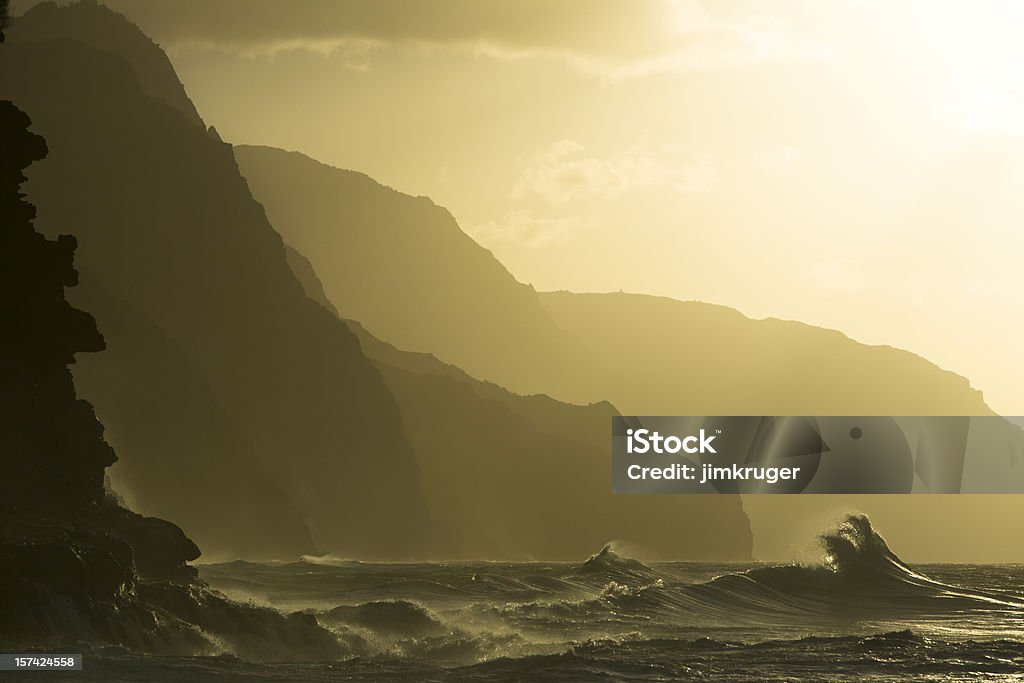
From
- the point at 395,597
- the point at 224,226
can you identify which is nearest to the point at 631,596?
the point at 395,597

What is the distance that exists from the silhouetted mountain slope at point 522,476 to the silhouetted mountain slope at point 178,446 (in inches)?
672

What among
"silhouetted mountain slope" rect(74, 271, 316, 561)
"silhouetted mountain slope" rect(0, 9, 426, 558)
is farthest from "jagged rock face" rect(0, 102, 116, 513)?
"silhouetted mountain slope" rect(0, 9, 426, 558)

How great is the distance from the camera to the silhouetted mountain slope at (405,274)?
4072 inches

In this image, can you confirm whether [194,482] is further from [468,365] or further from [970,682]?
[970,682]

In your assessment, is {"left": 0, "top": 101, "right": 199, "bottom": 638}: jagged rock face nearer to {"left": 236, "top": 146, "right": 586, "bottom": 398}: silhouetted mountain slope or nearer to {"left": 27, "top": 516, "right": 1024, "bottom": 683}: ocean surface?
{"left": 27, "top": 516, "right": 1024, "bottom": 683}: ocean surface

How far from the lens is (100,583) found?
22250 millimetres

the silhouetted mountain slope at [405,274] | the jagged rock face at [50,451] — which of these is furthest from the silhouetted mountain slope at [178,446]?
the jagged rock face at [50,451]

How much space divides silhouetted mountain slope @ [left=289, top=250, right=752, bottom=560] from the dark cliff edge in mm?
61929

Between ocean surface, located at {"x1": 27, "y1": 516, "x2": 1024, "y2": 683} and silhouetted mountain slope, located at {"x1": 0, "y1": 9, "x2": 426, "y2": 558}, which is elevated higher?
silhouetted mountain slope, located at {"x1": 0, "y1": 9, "x2": 426, "y2": 558}

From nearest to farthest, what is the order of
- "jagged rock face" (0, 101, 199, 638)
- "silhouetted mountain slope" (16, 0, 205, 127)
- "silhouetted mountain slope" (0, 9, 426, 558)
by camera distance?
"jagged rock face" (0, 101, 199, 638)
"silhouetted mountain slope" (0, 9, 426, 558)
"silhouetted mountain slope" (16, 0, 205, 127)

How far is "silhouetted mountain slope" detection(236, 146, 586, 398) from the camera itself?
10344cm

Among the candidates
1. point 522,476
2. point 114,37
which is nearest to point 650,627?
point 522,476

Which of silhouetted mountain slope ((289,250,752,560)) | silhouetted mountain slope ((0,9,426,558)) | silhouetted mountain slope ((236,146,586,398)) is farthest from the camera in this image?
silhouetted mountain slope ((236,146,586,398))

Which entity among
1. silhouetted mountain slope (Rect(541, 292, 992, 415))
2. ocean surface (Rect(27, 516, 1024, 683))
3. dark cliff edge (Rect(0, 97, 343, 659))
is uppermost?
silhouetted mountain slope (Rect(541, 292, 992, 415))
